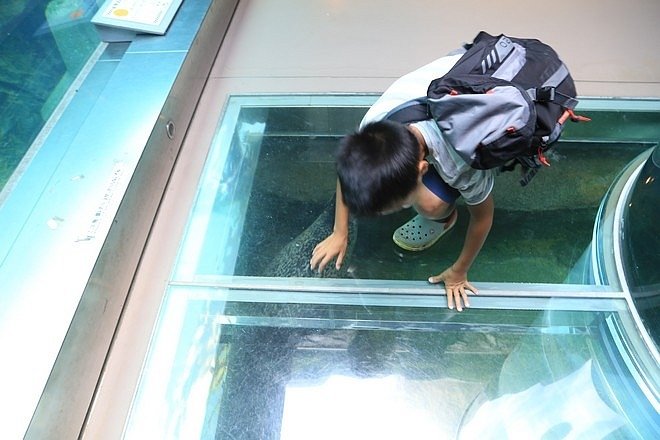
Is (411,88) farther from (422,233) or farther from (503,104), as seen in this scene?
(422,233)

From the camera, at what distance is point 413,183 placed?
953mm

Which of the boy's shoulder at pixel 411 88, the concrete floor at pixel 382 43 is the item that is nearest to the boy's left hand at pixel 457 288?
the boy's shoulder at pixel 411 88

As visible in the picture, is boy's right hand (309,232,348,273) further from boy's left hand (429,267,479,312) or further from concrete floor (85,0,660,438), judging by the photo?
concrete floor (85,0,660,438)

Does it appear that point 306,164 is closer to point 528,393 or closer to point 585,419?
point 528,393

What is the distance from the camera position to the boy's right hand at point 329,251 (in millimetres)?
1231

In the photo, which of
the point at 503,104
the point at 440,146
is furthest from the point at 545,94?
the point at 440,146

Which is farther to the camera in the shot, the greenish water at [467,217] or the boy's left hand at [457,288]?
the greenish water at [467,217]

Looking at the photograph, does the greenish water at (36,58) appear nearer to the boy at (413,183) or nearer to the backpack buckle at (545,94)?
the boy at (413,183)

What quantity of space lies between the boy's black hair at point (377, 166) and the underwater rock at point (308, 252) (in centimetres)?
36

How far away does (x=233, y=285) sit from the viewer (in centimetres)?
122

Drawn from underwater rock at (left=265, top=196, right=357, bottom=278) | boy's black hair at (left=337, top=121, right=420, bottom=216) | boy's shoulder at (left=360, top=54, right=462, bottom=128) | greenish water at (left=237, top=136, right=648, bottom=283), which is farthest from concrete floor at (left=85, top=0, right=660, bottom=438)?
boy's black hair at (left=337, top=121, right=420, bottom=216)

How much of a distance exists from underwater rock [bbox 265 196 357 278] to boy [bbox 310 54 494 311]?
2cm

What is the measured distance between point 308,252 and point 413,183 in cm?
46

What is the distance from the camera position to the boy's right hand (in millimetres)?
1231
